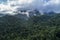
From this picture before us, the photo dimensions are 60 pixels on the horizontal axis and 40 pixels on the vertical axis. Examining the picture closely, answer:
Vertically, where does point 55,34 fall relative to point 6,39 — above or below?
above

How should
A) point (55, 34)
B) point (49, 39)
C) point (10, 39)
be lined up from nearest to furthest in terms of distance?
point (49, 39) < point (55, 34) < point (10, 39)

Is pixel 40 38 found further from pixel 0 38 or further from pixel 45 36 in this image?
pixel 0 38

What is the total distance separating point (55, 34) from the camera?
50219 millimetres

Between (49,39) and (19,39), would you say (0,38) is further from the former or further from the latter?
(49,39)

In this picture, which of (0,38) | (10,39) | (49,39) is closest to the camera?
(49,39)

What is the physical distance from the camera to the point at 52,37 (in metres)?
47.2

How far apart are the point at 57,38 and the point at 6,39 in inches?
706

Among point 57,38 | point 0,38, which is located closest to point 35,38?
point 57,38

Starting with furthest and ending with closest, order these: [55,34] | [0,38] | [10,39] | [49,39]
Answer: [0,38] < [10,39] < [55,34] < [49,39]

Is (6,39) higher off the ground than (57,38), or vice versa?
(57,38)

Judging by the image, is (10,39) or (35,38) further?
(10,39)

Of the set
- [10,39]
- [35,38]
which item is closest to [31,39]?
[35,38]

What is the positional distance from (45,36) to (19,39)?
6671 millimetres

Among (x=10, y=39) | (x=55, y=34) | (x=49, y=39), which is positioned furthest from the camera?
(x=10, y=39)
